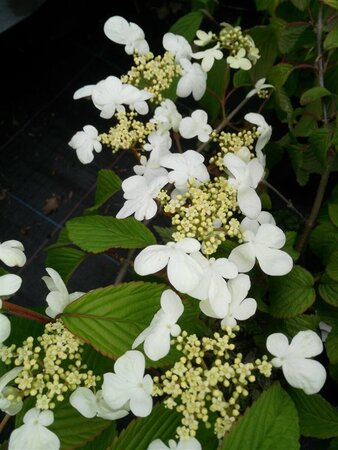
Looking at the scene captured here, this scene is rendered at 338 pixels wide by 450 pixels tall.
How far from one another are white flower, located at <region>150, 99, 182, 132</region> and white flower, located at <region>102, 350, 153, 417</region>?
0.35 meters

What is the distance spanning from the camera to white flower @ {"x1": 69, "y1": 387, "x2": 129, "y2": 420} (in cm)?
56

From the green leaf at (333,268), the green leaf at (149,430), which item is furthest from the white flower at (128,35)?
the green leaf at (149,430)

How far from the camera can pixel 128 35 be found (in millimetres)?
837

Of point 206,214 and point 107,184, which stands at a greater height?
point 206,214

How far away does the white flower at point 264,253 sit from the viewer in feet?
1.95

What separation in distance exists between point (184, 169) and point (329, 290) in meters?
0.34

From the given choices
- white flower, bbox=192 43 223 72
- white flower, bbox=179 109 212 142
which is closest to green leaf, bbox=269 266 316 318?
white flower, bbox=179 109 212 142

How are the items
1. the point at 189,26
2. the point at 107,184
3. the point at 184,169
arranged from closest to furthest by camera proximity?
the point at 184,169 → the point at 107,184 → the point at 189,26

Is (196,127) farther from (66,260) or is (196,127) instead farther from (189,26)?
(189,26)

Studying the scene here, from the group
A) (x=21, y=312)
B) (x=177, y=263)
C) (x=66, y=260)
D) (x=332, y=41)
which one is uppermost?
(x=332, y=41)

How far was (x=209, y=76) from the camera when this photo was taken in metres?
0.96

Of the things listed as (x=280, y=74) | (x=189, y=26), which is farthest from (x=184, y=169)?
(x=189, y=26)

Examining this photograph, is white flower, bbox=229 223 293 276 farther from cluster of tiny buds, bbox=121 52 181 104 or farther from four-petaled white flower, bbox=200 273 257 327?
cluster of tiny buds, bbox=121 52 181 104

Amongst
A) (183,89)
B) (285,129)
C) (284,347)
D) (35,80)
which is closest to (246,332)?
(284,347)
